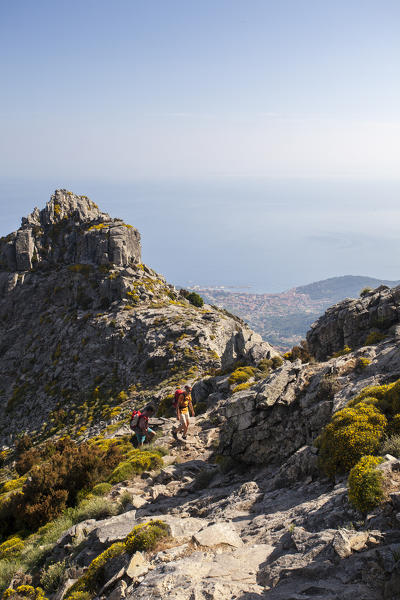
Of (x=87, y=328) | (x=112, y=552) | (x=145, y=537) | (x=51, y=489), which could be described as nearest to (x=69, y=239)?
(x=87, y=328)

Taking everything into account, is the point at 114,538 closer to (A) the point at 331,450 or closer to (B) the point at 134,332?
(A) the point at 331,450

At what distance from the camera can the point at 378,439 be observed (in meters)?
11.5

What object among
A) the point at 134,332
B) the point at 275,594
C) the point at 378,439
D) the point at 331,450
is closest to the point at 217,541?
the point at 275,594

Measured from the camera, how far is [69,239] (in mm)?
62906

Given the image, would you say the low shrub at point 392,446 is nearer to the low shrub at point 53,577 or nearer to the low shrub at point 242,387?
the low shrub at point 53,577

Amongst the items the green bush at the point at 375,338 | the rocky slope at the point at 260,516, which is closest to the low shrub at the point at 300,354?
the rocky slope at the point at 260,516

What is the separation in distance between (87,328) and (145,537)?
40618 mm

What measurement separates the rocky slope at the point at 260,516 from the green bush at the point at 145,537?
0.20 m

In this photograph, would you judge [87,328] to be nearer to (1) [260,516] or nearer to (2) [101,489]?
(2) [101,489]

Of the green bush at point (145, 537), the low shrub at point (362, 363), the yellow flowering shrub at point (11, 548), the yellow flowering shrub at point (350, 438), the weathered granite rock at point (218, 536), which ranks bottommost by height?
the yellow flowering shrub at point (11, 548)

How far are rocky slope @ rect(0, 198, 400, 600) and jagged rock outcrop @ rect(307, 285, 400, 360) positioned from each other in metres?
0.52

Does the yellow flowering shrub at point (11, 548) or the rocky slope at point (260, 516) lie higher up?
the rocky slope at point (260, 516)

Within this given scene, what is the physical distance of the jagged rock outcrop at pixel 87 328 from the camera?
39.6 metres

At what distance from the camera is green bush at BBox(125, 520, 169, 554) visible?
973cm
